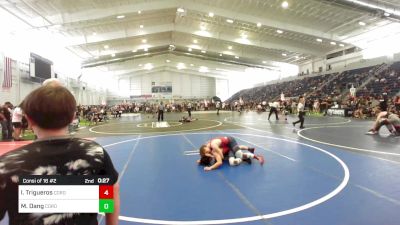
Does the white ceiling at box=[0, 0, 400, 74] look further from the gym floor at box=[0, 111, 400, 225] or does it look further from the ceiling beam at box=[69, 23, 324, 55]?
the gym floor at box=[0, 111, 400, 225]

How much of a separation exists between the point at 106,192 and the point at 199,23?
2928cm

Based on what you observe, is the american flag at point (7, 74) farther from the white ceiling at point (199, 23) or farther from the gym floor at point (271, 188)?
the gym floor at point (271, 188)

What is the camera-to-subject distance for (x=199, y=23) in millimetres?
28875

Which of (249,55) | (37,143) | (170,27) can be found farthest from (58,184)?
(249,55)

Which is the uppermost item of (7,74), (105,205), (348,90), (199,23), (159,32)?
(199,23)

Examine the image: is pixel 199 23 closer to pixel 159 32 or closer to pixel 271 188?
pixel 159 32

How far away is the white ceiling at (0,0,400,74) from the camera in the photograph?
20.5 m

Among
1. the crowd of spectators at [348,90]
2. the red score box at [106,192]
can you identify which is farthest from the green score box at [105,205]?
the crowd of spectators at [348,90]

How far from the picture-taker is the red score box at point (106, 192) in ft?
4.01

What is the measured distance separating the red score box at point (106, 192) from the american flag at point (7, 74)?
22.0m

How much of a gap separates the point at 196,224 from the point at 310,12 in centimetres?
2446

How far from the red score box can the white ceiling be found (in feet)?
67.4

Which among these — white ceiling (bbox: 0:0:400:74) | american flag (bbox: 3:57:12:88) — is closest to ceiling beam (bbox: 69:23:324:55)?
white ceiling (bbox: 0:0:400:74)

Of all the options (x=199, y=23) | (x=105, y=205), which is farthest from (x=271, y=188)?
(x=199, y=23)
